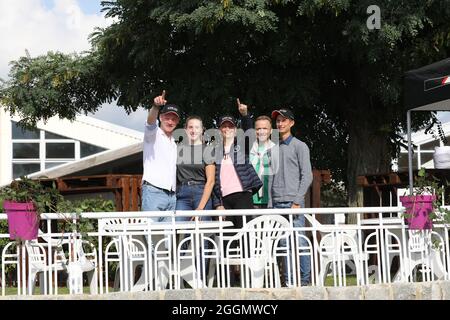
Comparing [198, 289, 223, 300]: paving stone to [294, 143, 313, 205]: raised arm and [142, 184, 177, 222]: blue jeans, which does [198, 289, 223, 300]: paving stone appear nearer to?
[142, 184, 177, 222]: blue jeans

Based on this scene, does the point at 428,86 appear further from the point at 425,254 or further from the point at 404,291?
the point at 404,291

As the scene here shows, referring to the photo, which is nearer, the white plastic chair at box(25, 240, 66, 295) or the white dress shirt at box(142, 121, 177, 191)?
the white plastic chair at box(25, 240, 66, 295)

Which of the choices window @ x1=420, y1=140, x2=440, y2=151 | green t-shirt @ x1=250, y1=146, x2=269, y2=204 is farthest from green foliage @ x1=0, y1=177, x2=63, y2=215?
window @ x1=420, y1=140, x2=440, y2=151

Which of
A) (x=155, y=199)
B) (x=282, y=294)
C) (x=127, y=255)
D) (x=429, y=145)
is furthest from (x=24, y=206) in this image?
(x=429, y=145)

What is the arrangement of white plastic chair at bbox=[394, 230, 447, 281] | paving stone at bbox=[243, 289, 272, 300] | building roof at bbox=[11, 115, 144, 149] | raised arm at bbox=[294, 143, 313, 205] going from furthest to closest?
building roof at bbox=[11, 115, 144, 149], raised arm at bbox=[294, 143, 313, 205], white plastic chair at bbox=[394, 230, 447, 281], paving stone at bbox=[243, 289, 272, 300]

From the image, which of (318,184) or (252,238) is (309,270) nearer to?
(252,238)

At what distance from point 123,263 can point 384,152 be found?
29.6ft

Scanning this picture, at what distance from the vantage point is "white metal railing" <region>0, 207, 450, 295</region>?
25.9 ft

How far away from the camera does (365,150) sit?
16078 mm

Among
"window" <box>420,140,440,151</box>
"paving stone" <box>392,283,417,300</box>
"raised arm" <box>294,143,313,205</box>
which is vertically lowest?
"paving stone" <box>392,283,417,300</box>

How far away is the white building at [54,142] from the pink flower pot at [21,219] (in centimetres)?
2014

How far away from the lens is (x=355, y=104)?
53.3ft

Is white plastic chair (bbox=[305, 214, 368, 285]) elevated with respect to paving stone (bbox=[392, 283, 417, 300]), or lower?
elevated

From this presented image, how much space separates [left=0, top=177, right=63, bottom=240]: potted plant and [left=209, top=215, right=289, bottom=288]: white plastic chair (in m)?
1.57
